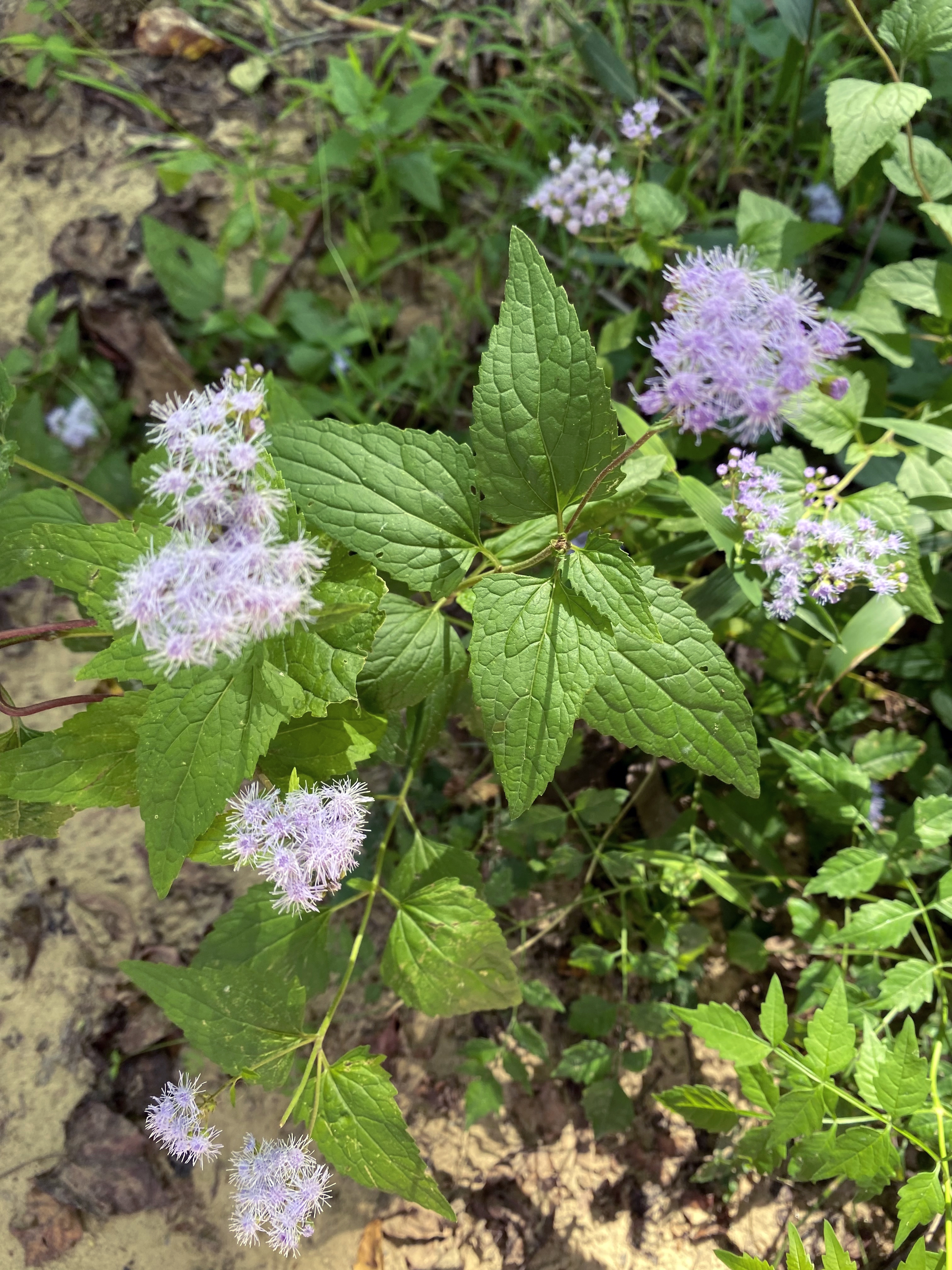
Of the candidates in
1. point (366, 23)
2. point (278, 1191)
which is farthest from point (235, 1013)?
point (366, 23)

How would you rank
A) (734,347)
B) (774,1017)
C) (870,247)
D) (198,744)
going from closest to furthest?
(198,744) < (734,347) < (774,1017) < (870,247)

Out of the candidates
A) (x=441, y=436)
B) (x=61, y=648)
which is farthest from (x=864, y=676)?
(x=61, y=648)

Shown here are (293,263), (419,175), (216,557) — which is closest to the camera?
(216,557)

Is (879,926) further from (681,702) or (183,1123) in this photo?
(183,1123)

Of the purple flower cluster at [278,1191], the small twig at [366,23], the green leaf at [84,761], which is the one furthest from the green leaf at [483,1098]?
the small twig at [366,23]

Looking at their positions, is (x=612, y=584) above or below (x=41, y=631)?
above

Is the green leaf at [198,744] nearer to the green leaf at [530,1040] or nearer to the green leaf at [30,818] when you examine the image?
the green leaf at [30,818]

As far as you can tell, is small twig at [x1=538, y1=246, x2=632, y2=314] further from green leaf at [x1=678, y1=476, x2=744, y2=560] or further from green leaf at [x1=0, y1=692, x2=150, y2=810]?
green leaf at [x1=0, y1=692, x2=150, y2=810]

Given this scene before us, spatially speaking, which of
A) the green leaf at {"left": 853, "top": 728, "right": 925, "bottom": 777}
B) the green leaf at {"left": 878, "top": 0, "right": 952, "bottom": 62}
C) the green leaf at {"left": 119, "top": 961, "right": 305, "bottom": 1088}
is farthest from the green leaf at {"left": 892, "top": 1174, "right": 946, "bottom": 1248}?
the green leaf at {"left": 878, "top": 0, "right": 952, "bottom": 62}
